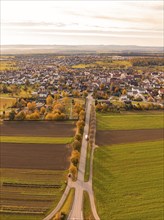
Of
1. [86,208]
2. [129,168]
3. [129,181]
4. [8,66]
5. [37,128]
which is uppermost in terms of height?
[8,66]

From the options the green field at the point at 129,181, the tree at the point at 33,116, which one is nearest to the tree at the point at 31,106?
the tree at the point at 33,116

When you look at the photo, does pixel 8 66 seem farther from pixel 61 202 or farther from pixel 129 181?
pixel 61 202

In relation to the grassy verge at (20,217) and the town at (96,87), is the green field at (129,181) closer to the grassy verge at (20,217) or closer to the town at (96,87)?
the grassy verge at (20,217)

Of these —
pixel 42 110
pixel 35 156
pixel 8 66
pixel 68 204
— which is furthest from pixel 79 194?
pixel 8 66

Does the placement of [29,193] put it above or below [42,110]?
below

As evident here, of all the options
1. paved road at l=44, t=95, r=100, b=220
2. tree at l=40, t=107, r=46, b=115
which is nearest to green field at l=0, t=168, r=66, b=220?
paved road at l=44, t=95, r=100, b=220

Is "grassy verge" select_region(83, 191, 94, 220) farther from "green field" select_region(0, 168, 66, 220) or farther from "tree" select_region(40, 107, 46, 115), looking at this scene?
"tree" select_region(40, 107, 46, 115)

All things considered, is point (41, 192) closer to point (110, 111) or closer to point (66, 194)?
point (66, 194)
